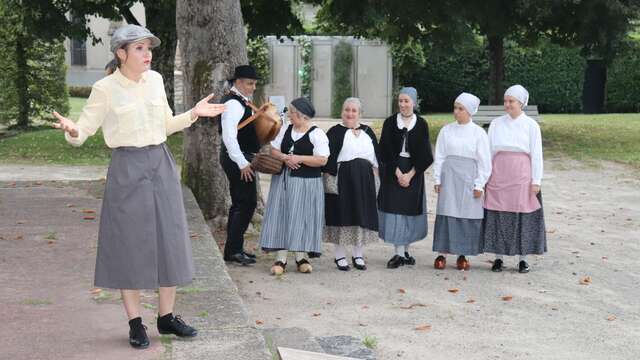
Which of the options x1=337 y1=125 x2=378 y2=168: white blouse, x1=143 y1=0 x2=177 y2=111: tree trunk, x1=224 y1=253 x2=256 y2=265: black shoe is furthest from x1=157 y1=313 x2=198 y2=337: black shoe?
x1=143 y1=0 x2=177 y2=111: tree trunk

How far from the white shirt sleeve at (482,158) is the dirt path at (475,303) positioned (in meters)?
0.90

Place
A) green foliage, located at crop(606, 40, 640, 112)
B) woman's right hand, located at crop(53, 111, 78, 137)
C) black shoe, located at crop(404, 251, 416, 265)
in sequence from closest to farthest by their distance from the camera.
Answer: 1. woman's right hand, located at crop(53, 111, 78, 137)
2. black shoe, located at crop(404, 251, 416, 265)
3. green foliage, located at crop(606, 40, 640, 112)

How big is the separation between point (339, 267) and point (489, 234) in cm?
150

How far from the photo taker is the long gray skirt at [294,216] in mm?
8992

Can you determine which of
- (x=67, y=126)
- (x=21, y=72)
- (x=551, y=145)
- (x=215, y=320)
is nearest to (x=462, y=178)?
(x=215, y=320)

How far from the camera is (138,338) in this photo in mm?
5305

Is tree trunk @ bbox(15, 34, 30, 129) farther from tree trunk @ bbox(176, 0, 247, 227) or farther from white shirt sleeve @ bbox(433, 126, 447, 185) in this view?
white shirt sleeve @ bbox(433, 126, 447, 185)

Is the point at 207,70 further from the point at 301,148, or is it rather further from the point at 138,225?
the point at 138,225

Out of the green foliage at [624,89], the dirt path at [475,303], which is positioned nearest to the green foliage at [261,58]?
the green foliage at [624,89]

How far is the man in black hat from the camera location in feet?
29.2

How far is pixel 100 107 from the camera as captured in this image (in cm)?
529

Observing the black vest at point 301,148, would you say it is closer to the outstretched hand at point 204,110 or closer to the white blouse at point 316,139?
the white blouse at point 316,139

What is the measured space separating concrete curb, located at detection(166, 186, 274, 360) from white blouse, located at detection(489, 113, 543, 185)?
3.06 meters

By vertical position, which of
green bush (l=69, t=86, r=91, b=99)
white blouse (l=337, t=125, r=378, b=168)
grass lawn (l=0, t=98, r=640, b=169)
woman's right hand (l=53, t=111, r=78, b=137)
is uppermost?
woman's right hand (l=53, t=111, r=78, b=137)
